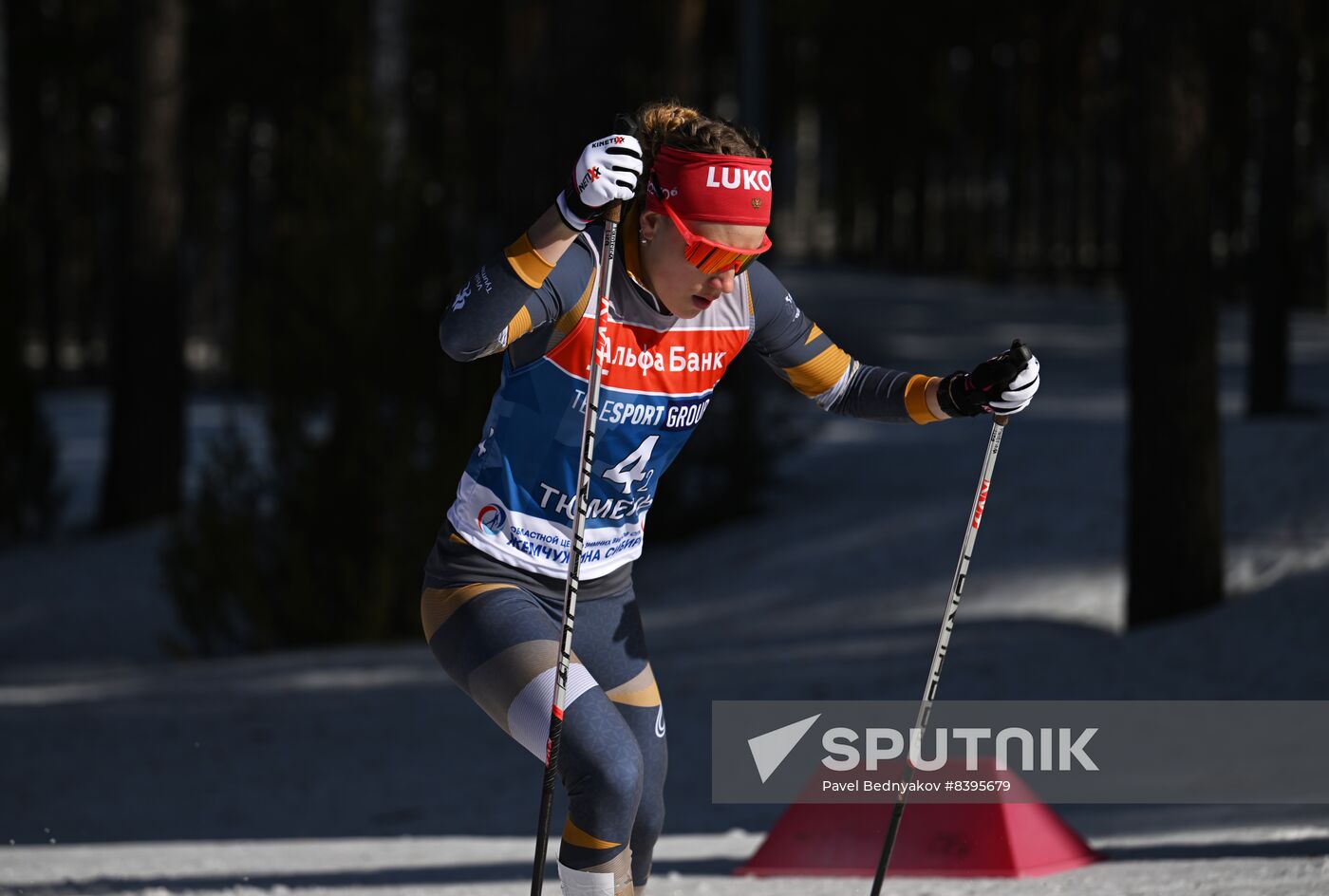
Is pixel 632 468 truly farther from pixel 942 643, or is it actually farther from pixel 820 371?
pixel 942 643

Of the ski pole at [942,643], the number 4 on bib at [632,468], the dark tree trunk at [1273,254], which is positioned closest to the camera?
the number 4 on bib at [632,468]

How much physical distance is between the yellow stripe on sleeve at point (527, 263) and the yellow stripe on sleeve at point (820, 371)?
0.87 meters

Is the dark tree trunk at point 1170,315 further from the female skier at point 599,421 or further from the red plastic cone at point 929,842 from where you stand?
the female skier at point 599,421

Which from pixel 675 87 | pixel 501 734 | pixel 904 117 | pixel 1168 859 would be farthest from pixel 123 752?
pixel 904 117

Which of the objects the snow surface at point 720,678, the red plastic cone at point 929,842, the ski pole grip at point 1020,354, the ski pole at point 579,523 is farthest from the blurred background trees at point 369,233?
the ski pole at point 579,523

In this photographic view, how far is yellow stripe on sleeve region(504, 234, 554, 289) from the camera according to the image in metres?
3.57

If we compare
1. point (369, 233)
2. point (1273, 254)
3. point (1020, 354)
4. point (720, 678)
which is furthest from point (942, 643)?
point (1273, 254)

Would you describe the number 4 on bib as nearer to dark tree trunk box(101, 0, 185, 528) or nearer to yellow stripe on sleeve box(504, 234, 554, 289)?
yellow stripe on sleeve box(504, 234, 554, 289)

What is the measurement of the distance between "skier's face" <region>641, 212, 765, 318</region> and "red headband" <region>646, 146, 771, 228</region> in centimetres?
2

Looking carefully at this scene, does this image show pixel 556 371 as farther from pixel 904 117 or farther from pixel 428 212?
pixel 904 117

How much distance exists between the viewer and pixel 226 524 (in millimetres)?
10820

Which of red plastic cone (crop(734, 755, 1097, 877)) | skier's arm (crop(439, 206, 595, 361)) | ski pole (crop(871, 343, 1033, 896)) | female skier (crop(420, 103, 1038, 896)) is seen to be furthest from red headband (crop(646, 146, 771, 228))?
red plastic cone (crop(734, 755, 1097, 877))

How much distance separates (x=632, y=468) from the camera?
12.7 ft

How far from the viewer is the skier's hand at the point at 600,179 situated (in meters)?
3.47
